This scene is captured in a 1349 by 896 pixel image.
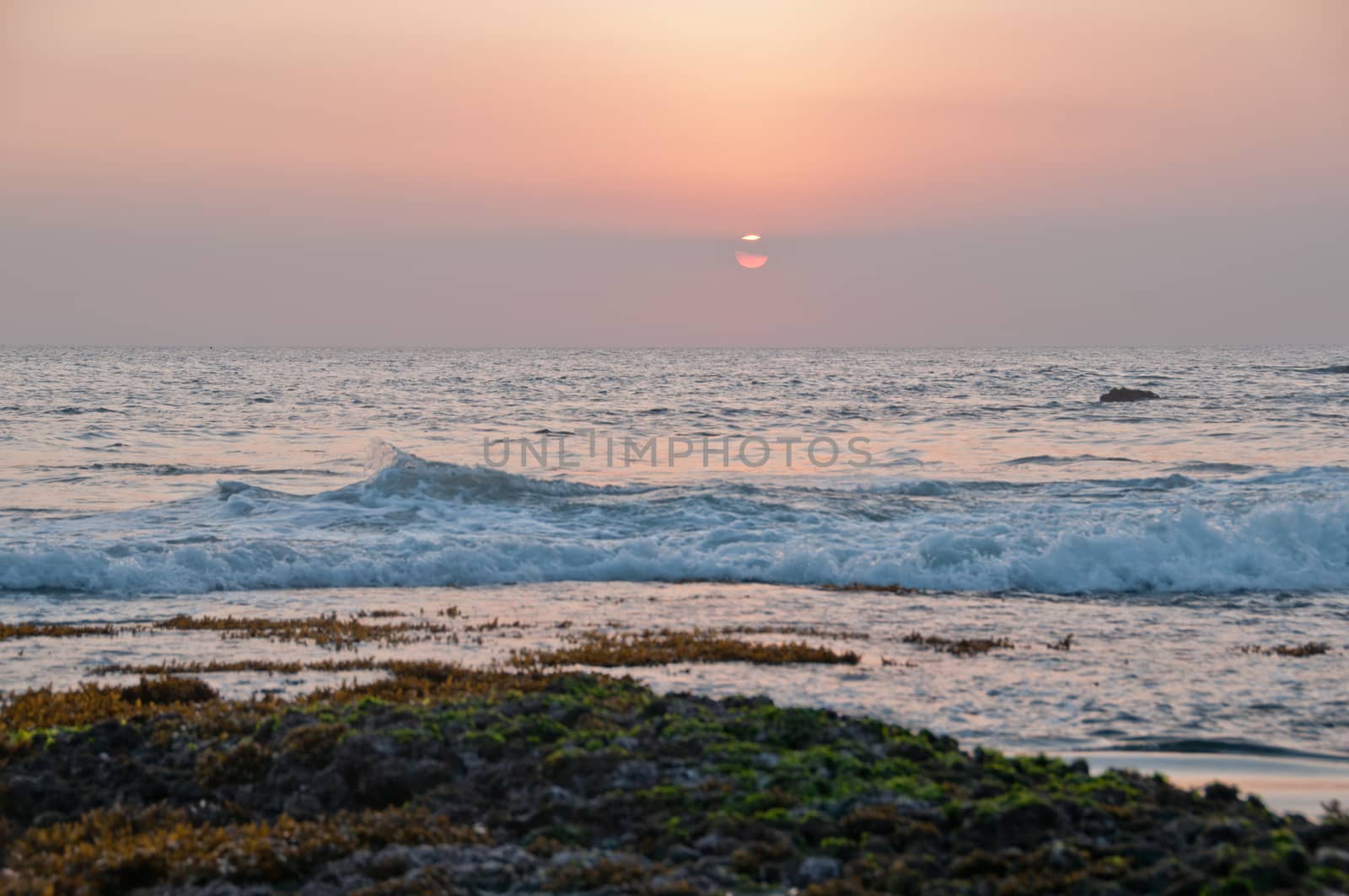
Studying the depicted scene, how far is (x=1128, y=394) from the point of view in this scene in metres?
60.4

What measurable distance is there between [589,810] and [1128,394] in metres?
60.6

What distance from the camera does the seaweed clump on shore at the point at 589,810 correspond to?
5.56m

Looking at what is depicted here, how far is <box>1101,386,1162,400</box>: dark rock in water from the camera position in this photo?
59.9m

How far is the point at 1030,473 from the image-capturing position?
1245 inches

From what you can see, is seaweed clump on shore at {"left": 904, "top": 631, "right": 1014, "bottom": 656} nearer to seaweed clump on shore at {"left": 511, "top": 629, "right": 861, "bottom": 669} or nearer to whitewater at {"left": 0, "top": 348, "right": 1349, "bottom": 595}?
seaweed clump on shore at {"left": 511, "top": 629, "right": 861, "bottom": 669}

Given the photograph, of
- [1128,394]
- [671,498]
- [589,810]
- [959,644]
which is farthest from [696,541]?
[1128,394]

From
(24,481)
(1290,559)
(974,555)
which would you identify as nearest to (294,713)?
(974,555)

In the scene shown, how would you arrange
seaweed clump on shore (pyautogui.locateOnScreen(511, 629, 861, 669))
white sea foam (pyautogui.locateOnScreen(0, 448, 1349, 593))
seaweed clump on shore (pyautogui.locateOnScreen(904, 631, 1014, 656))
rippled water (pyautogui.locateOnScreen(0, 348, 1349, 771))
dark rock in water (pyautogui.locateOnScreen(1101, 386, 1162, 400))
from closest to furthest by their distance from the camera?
rippled water (pyautogui.locateOnScreen(0, 348, 1349, 771)) → seaweed clump on shore (pyautogui.locateOnScreen(511, 629, 861, 669)) → seaweed clump on shore (pyautogui.locateOnScreen(904, 631, 1014, 656)) → white sea foam (pyautogui.locateOnScreen(0, 448, 1349, 593)) → dark rock in water (pyautogui.locateOnScreen(1101, 386, 1162, 400))

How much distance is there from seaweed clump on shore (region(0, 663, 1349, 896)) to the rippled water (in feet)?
7.04

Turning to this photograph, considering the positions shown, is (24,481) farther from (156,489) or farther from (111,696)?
(111,696)

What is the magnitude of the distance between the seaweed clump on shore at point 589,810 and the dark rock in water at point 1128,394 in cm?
5695

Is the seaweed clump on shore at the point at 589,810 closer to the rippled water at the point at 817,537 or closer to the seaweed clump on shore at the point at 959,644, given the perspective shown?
the rippled water at the point at 817,537

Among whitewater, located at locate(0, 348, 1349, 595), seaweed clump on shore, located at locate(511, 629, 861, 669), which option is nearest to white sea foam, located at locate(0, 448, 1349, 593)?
whitewater, located at locate(0, 348, 1349, 595)

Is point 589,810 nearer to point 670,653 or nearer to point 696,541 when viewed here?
point 670,653
